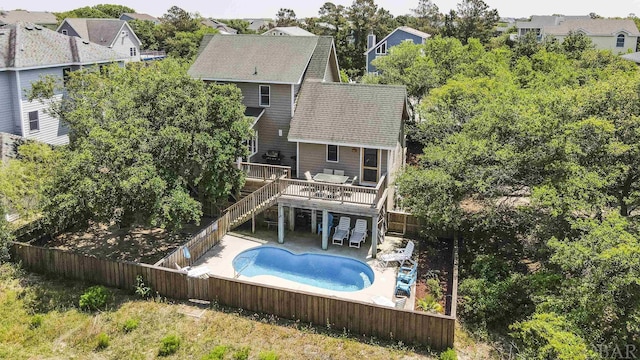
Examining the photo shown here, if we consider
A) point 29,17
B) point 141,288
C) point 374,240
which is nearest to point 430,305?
point 374,240

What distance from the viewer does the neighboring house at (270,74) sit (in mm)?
25781

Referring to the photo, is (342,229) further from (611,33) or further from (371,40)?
(611,33)

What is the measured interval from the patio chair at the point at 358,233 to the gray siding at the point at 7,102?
66.9 feet

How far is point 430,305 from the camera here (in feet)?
54.9

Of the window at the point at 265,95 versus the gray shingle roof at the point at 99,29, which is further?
the gray shingle roof at the point at 99,29

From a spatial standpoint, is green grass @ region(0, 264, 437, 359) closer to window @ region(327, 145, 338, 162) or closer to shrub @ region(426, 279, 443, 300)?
shrub @ region(426, 279, 443, 300)

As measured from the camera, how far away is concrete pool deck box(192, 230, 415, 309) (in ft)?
60.2

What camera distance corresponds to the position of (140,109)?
20016 mm

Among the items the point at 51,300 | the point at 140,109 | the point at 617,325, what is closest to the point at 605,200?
the point at 617,325

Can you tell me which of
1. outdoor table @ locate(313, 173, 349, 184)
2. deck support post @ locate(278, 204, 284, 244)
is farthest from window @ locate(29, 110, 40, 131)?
A: outdoor table @ locate(313, 173, 349, 184)

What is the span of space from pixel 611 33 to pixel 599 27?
2.60 m

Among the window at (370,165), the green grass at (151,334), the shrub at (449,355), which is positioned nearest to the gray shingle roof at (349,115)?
the window at (370,165)

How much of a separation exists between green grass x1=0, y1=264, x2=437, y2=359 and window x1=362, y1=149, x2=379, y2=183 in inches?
391

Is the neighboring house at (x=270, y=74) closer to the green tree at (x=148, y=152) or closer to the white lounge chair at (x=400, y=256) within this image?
the green tree at (x=148, y=152)
